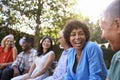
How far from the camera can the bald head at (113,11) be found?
1.59 m

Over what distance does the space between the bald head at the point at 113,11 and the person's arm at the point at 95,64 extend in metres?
1.78

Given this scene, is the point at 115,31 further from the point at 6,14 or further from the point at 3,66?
the point at 6,14

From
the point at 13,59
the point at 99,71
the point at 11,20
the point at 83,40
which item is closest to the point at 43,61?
the point at 13,59

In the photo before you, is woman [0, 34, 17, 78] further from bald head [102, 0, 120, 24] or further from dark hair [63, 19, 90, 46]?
bald head [102, 0, 120, 24]

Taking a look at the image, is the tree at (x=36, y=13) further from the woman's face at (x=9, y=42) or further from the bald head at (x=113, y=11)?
the bald head at (x=113, y=11)

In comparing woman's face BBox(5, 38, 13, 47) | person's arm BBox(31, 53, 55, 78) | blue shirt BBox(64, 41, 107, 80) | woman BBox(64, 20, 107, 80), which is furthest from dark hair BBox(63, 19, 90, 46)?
woman's face BBox(5, 38, 13, 47)

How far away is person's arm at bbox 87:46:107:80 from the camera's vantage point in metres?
3.38

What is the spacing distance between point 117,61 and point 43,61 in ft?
12.8

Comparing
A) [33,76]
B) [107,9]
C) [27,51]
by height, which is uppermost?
[107,9]

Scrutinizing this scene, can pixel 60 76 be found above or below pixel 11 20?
below

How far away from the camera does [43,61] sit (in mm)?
5473

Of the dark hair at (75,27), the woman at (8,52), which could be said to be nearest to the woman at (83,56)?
the dark hair at (75,27)

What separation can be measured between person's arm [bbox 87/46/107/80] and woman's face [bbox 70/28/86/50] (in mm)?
235

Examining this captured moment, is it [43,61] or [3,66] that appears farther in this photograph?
[3,66]
